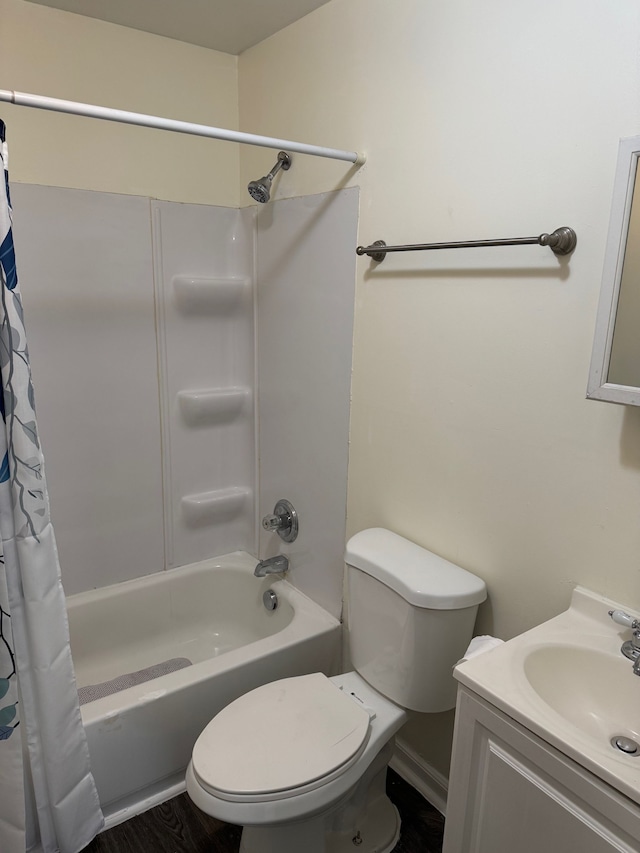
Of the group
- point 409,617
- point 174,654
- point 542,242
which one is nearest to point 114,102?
point 542,242

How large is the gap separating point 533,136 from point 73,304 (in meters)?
1.52

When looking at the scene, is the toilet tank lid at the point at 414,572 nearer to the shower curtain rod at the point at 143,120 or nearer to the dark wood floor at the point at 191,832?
the dark wood floor at the point at 191,832

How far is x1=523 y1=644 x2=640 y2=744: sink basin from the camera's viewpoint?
44.3 inches

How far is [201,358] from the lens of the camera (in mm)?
2367

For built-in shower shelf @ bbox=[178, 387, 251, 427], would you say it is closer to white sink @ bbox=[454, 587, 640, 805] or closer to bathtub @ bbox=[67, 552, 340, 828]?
bathtub @ bbox=[67, 552, 340, 828]

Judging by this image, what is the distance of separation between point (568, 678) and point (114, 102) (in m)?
2.14

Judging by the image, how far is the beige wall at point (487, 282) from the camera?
123 cm

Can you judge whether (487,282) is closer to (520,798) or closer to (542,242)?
(542,242)

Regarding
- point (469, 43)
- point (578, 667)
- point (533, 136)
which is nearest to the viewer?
point (578, 667)

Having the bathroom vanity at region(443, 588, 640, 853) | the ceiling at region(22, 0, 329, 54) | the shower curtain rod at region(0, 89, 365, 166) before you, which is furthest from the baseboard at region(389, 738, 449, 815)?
the ceiling at region(22, 0, 329, 54)

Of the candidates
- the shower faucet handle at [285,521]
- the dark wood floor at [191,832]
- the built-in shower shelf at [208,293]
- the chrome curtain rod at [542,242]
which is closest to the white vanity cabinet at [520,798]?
the dark wood floor at [191,832]

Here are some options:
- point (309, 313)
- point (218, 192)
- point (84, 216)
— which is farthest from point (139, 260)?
point (309, 313)

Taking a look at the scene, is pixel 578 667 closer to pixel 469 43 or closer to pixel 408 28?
pixel 469 43

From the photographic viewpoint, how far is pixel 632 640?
3.92 feet
